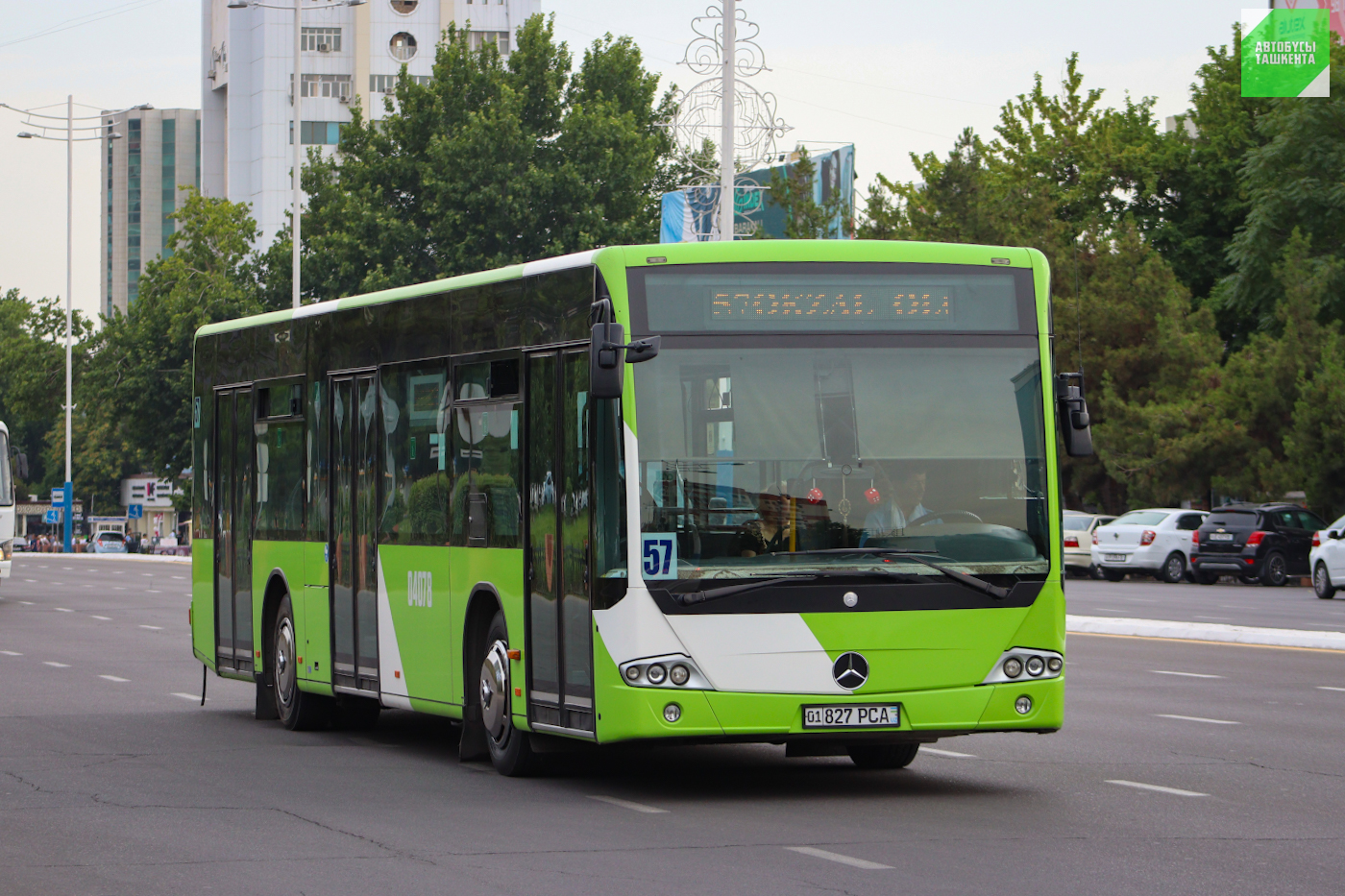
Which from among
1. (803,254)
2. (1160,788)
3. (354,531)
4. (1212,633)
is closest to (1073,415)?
(803,254)

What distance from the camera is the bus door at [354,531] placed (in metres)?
13.3

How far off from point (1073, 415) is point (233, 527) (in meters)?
7.49

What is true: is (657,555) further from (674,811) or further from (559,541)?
(674,811)

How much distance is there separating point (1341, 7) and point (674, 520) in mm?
51278

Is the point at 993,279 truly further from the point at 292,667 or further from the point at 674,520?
the point at 292,667

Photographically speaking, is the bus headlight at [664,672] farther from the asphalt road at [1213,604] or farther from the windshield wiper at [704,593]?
the asphalt road at [1213,604]

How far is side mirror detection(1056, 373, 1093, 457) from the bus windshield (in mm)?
157

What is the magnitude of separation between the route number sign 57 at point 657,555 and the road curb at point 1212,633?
45.0 feet

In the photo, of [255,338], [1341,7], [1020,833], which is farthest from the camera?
[1341,7]

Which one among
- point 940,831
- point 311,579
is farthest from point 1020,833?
point 311,579

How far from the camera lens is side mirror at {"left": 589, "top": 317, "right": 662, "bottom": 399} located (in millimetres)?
9836

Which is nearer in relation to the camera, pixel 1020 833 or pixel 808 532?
pixel 1020 833

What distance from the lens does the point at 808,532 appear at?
10.2 meters

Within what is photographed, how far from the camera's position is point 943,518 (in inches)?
407
